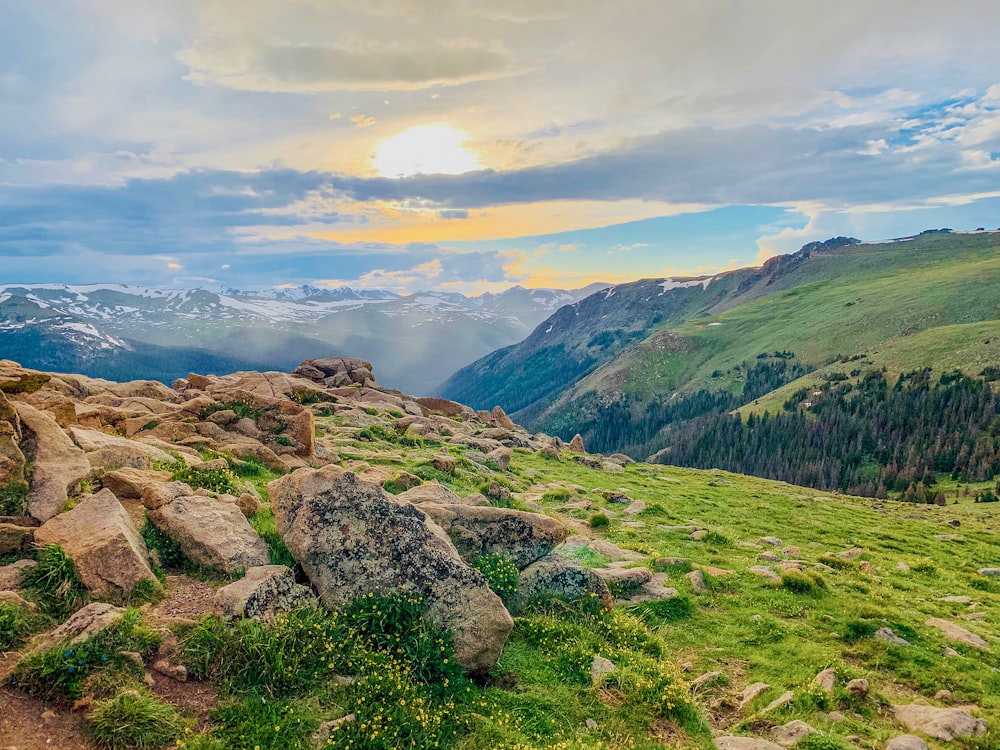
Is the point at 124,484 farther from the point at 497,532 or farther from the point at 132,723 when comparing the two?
the point at 497,532

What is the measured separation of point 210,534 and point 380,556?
4237mm

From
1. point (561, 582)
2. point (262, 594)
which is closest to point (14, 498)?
point (262, 594)

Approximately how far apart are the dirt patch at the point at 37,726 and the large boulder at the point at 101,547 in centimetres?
241

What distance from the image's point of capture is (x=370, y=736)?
9125mm

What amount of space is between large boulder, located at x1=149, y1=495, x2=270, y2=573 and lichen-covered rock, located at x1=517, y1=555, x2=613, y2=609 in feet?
23.3

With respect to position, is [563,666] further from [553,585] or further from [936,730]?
[936,730]

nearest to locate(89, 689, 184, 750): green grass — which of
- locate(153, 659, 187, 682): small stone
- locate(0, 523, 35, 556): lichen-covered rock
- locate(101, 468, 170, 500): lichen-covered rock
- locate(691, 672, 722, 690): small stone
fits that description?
locate(153, 659, 187, 682): small stone

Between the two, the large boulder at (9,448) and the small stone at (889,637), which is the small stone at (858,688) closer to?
the small stone at (889,637)

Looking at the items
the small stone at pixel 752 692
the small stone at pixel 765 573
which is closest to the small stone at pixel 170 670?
the small stone at pixel 752 692

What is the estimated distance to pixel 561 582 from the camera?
1555 cm

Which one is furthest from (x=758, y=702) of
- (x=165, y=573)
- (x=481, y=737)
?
(x=165, y=573)

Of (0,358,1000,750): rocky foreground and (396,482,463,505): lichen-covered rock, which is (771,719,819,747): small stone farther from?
(396,482,463,505): lichen-covered rock

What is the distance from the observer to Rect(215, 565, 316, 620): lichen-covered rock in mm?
10750

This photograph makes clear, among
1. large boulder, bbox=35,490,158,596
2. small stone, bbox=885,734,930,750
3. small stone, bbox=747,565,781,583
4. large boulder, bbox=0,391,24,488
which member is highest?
large boulder, bbox=0,391,24,488
